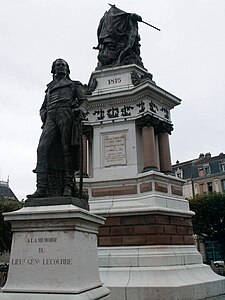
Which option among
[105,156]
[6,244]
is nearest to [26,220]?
[105,156]

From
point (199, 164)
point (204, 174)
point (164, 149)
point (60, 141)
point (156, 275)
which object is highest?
point (199, 164)

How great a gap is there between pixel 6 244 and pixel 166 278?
2369 cm

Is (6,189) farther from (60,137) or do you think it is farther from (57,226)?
(57,226)

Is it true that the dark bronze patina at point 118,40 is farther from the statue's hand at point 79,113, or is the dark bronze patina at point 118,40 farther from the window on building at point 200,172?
the window on building at point 200,172

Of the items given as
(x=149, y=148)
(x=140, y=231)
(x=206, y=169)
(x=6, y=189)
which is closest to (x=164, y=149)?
(x=149, y=148)

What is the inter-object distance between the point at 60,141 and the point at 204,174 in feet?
171

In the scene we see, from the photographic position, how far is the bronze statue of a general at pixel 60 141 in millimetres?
8047

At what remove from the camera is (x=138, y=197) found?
13258 mm

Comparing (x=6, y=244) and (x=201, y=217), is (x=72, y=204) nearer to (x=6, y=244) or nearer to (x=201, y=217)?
(x=6, y=244)

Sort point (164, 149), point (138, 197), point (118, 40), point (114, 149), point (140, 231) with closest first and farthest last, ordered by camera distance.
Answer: point (140, 231) → point (138, 197) → point (114, 149) → point (164, 149) → point (118, 40)

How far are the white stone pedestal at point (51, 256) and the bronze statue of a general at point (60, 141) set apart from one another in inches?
29.5

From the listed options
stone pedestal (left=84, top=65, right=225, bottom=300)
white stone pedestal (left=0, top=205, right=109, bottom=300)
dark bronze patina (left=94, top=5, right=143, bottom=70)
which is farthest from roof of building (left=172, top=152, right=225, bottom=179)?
white stone pedestal (left=0, top=205, right=109, bottom=300)

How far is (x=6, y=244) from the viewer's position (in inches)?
1260

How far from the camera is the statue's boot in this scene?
7.79 m
